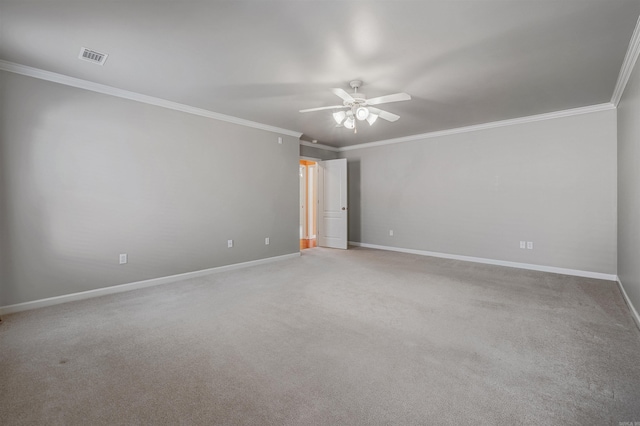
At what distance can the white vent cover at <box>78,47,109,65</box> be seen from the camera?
268cm

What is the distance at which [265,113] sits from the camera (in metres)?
4.51

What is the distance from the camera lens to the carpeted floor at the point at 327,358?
5.16 feet

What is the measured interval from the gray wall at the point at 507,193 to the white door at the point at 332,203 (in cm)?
74

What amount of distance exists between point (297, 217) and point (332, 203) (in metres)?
1.31

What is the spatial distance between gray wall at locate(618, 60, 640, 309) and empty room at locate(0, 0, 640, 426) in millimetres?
66

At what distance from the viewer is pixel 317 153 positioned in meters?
6.99

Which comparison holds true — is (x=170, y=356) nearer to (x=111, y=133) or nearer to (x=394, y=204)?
(x=111, y=133)

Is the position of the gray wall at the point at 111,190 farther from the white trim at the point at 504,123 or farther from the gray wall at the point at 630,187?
the gray wall at the point at 630,187

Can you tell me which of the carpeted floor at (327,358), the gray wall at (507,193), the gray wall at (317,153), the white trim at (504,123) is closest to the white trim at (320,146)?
the gray wall at (317,153)

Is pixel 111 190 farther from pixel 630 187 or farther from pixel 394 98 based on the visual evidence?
pixel 630 187

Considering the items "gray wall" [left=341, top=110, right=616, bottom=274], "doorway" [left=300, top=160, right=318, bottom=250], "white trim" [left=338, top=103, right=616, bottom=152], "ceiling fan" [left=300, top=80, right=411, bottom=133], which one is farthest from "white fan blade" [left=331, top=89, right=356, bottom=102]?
"doorway" [left=300, top=160, right=318, bottom=250]

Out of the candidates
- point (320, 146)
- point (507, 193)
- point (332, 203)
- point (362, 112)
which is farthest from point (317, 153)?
point (507, 193)

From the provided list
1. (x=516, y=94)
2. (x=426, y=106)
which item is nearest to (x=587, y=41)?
(x=516, y=94)

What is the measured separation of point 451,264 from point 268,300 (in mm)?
3554
